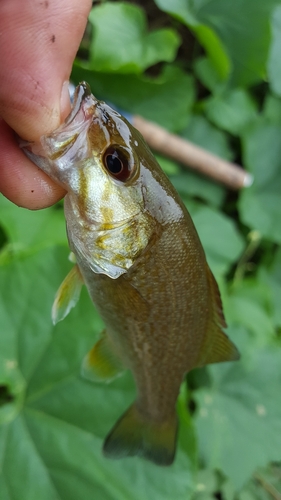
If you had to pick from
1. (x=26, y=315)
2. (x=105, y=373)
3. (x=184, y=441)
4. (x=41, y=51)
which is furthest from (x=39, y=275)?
(x=41, y=51)

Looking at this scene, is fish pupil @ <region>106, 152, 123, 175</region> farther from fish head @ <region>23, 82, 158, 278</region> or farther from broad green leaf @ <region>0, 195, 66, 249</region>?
broad green leaf @ <region>0, 195, 66, 249</region>

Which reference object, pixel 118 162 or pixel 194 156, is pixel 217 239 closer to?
pixel 194 156

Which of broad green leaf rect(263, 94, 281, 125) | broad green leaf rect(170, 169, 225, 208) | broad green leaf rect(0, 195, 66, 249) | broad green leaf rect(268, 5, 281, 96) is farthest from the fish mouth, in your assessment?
broad green leaf rect(263, 94, 281, 125)

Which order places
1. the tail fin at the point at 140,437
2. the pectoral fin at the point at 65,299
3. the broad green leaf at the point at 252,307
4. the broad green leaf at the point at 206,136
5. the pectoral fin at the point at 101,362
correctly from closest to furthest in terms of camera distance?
the pectoral fin at the point at 65,299
the pectoral fin at the point at 101,362
the tail fin at the point at 140,437
the broad green leaf at the point at 252,307
the broad green leaf at the point at 206,136

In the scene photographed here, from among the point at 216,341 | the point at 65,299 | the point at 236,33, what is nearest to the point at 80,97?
the point at 65,299

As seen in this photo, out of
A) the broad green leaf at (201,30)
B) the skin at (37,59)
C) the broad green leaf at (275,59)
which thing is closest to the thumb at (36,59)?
the skin at (37,59)

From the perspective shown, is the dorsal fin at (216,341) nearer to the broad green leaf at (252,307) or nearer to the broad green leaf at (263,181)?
the broad green leaf at (252,307)

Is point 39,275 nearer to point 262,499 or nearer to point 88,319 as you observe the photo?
point 88,319
